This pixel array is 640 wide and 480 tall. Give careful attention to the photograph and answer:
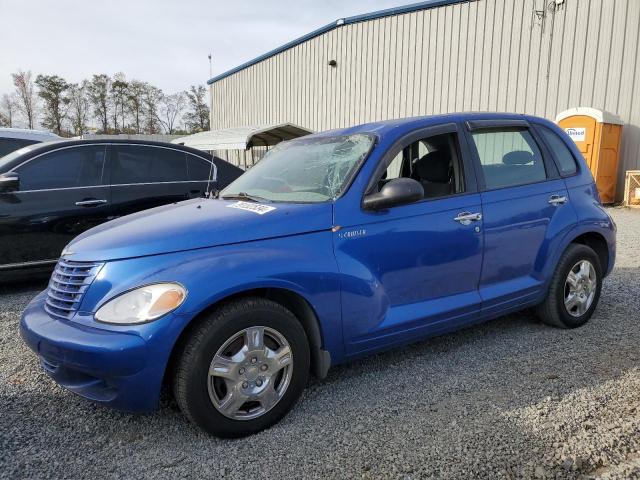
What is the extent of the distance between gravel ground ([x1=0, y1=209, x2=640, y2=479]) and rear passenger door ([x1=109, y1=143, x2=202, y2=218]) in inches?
88.8

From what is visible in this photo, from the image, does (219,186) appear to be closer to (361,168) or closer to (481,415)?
(361,168)

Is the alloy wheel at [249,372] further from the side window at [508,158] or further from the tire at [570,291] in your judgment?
the tire at [570,291]

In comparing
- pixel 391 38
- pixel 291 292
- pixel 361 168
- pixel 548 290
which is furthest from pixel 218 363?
pixel 391 38

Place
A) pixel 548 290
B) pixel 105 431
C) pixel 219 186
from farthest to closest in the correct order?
1. pixel 219 186
2. pixel 548 290
3. pixel 105 431

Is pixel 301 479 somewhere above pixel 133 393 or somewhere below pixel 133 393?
below

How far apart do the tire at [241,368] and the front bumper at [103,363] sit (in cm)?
16

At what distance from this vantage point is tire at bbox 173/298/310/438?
8.06 ft

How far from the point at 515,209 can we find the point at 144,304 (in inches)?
104

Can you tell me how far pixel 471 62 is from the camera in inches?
605

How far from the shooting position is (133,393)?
7.95 feet

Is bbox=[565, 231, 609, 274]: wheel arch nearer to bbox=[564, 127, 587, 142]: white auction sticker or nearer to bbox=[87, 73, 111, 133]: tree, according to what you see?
bbox=[564, 127, 587, 142]: white auction sticker

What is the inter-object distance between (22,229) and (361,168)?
3.89 metres

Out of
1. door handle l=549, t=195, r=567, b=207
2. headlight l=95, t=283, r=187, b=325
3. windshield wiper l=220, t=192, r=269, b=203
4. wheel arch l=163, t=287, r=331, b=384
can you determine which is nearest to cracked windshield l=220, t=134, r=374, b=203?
windshield wiper l=220, t=192, r=269, b=203

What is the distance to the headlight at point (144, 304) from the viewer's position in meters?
2.38
